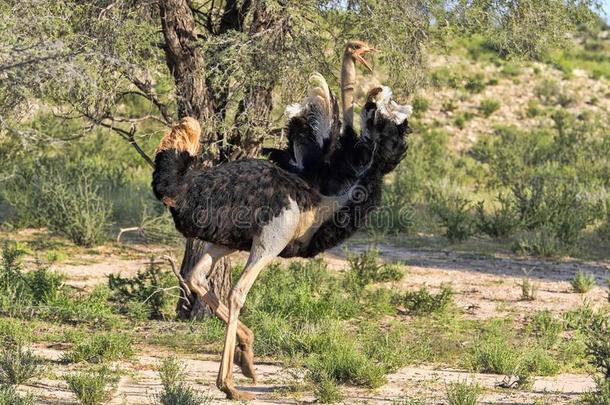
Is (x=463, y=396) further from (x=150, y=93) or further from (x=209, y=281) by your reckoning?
(x=150, y=93)

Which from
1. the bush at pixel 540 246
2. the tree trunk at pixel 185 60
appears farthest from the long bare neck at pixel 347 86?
the bush at pixel 540 246

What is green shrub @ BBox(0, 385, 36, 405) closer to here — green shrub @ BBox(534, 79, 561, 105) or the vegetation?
the vegetation

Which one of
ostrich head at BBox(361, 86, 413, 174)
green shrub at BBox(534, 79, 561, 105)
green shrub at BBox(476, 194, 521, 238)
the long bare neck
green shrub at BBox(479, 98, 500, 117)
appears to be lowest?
green shrub at BBox(476, 194, 521, 238)

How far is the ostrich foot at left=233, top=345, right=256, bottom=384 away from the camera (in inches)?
278

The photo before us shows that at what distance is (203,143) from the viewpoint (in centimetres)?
871

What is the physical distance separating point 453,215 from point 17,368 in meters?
8.18

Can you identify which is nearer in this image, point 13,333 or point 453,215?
point 13,333

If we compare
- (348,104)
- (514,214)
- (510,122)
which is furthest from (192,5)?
(510,122)

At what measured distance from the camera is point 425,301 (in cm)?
966

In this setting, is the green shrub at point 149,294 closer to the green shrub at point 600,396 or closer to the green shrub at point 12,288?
the green shrub at point 12,288

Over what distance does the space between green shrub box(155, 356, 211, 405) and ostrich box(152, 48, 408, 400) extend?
0.95ft

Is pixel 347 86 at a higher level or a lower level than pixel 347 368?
higher

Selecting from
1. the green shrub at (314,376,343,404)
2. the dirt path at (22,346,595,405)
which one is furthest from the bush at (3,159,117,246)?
the green shrub at (314,376,343,404)

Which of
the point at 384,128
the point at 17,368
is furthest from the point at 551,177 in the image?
the point at 17,368
